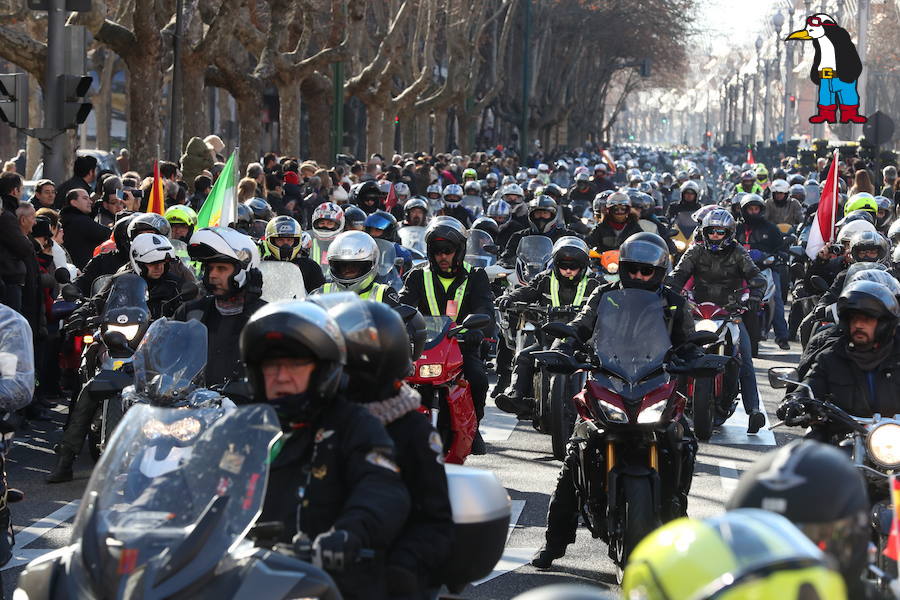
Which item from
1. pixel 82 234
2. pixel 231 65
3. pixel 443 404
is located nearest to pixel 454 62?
pixel 231 65

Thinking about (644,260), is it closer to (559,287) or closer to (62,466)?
(62,466)

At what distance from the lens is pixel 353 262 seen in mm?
10148

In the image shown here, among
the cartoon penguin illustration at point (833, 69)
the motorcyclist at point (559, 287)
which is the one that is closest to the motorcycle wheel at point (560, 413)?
the motorcyclist at point (559, 287)

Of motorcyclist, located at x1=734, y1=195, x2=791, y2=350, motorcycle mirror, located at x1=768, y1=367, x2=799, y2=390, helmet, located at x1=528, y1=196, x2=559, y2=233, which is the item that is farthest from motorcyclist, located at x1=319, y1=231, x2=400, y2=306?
motorcyclist, located at x1=734, y1=195, x2=791, y2=350

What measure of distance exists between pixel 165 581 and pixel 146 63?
2042cm

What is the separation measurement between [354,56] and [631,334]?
34.4 m

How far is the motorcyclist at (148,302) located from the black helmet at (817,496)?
7263 millimetres

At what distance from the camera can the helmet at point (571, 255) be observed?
1289 cm

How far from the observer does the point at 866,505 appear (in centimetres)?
369

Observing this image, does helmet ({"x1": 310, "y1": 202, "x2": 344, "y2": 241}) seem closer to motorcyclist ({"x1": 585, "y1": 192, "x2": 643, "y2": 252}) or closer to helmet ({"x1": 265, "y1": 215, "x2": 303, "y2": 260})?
helmet ({"x1": 265, "y1": 215, "x2": 303, "y2": 260})

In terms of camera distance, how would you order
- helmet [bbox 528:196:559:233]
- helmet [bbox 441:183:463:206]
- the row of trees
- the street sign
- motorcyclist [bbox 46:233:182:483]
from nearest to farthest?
motorcyclist [bbox 46:233:182:483], helmet [bbox 528:196:559:233], the row of trees, helmet [bbox 441:183:463:206], the street sign

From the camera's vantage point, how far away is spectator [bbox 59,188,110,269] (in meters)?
14.8

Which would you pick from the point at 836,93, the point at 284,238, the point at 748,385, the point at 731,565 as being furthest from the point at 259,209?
the point at 836,93

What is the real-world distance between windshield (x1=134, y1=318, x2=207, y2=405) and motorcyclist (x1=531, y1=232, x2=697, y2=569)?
66.5 inches
